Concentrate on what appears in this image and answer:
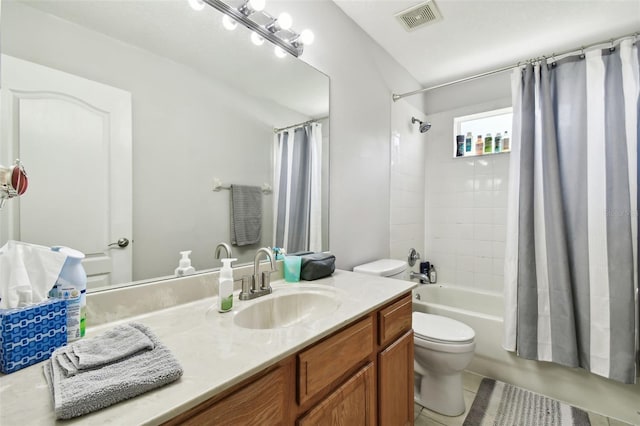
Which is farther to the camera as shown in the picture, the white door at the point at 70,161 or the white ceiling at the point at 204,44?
the white ceiling at the point at 204,44

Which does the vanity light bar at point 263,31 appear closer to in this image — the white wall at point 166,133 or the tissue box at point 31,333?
the white wall at point 166,133

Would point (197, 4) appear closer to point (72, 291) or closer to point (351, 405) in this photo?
point (72, 291)

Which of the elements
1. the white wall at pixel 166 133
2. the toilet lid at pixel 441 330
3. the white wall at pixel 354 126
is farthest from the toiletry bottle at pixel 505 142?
the white wall at pixel 166 133

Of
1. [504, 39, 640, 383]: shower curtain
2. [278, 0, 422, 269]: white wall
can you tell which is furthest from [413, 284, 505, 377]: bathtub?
[278, 0, 422, 269]: white wall

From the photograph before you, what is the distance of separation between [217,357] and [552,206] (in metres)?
2.11

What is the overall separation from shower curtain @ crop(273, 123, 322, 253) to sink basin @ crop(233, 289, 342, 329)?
0.33m

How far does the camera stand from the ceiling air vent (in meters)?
1.78

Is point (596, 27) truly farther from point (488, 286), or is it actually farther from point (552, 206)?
point (488, 286)

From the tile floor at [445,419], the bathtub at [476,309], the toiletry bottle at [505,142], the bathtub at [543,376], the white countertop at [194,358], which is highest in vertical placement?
the toiletry bottle at [505,142]

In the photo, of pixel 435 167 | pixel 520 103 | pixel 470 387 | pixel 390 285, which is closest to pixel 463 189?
pixel 435 167

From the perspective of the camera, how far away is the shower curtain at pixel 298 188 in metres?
1.50

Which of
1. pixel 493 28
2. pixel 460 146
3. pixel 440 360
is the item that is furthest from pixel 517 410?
pixel 493 28

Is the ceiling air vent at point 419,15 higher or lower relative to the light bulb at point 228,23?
higher

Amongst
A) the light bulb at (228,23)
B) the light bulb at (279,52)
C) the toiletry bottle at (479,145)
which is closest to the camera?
the light bulb at (228,23)
